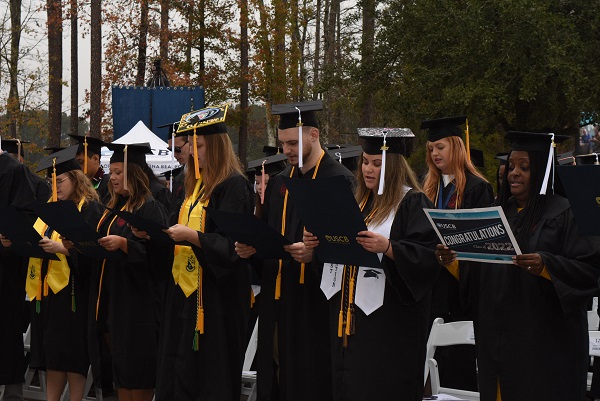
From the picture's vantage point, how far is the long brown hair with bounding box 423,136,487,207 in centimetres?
701

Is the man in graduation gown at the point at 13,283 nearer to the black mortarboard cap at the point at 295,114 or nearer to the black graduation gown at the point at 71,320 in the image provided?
the black graduation gown at the point at 71,320

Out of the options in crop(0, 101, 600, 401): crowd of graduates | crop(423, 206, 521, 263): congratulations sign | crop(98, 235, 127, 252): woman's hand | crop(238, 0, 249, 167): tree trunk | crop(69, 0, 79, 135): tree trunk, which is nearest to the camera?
crop(423, 206, 521, 263): congratulations sign

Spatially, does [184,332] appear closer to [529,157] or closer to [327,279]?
[327,279]

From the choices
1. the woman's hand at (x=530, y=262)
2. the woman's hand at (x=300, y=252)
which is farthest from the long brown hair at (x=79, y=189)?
the woman's hand at (x=530, y=262)

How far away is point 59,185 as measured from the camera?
25.3 feet

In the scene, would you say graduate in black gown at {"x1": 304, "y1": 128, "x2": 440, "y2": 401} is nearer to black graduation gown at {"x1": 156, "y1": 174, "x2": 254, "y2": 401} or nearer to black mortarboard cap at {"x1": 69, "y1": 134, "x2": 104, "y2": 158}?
black graduation gown at {"x1": 156, "y1": 174, "x2": 254, "y2": 401}

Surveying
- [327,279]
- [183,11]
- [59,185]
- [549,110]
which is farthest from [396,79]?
[327,279]

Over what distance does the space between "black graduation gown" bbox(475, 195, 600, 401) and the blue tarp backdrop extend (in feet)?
61.1

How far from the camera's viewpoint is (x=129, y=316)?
7.24 m

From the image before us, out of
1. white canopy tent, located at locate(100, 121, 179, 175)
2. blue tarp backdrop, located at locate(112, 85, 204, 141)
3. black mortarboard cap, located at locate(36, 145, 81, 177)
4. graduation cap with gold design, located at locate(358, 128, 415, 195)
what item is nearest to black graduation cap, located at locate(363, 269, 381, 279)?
graduation cap with gold design, located at locate(358, 128, 415, 195)

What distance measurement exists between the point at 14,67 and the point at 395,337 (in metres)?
26.7

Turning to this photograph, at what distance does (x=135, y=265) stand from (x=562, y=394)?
137 inches

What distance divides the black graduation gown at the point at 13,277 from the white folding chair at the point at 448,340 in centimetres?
373

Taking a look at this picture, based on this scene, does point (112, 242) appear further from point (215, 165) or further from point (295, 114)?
point (295, 114)
